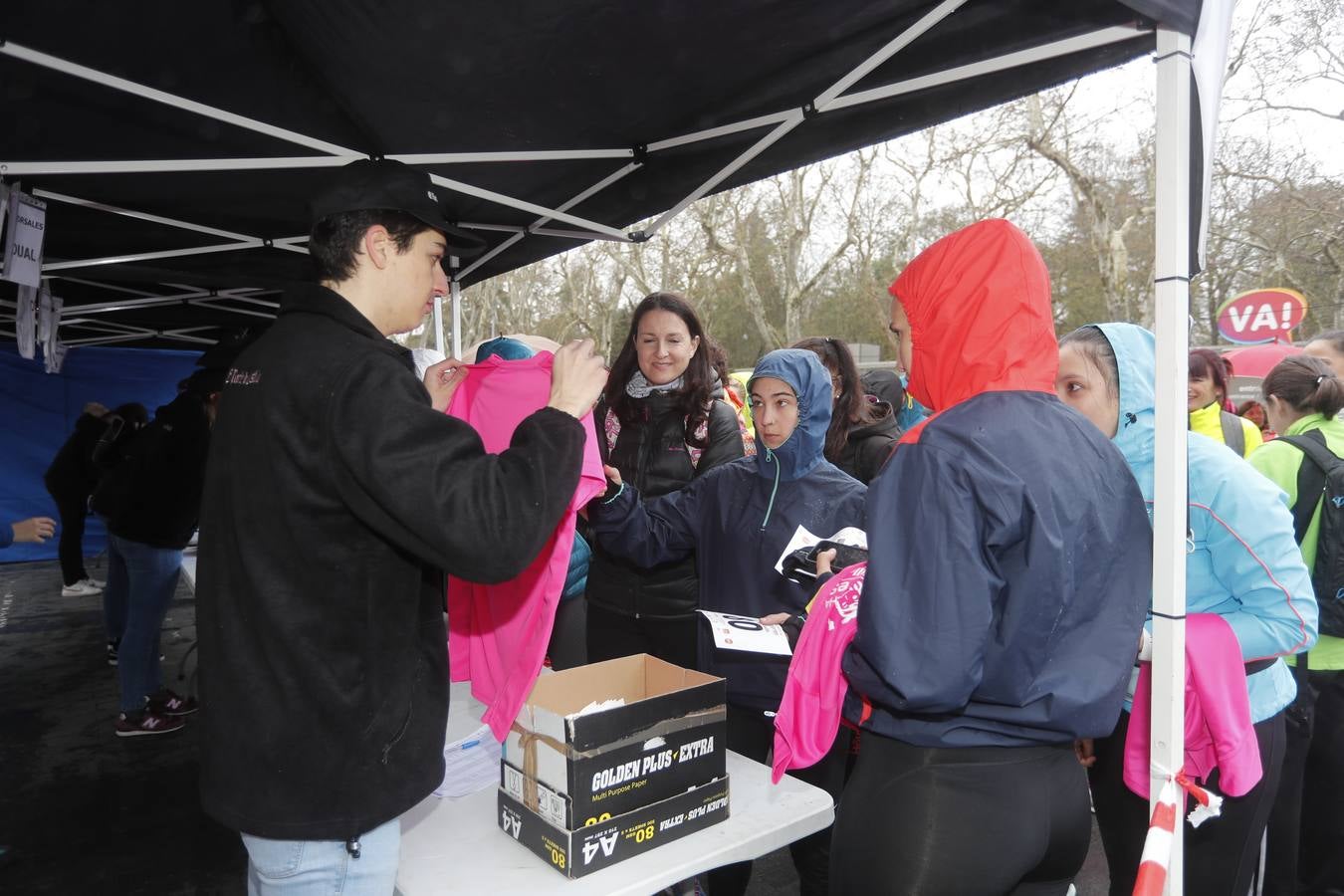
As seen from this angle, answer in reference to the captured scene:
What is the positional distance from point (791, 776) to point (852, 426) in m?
1.74

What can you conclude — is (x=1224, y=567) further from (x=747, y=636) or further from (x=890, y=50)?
(x=890, y=50)

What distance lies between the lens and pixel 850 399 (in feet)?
11.7

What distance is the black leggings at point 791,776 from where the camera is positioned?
2.22 m

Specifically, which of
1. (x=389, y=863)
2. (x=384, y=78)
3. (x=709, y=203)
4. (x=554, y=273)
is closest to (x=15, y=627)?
(x=384, y=78)

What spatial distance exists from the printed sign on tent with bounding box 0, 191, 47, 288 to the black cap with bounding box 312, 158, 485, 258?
7.69 ft

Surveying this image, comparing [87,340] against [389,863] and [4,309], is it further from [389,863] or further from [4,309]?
[389,863]

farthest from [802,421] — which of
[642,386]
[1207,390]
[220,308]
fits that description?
[220,308]

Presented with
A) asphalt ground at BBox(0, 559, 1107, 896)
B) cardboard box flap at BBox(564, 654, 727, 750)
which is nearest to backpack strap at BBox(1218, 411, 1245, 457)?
asphalt ground at BBox(0, 559, 1107, 896)

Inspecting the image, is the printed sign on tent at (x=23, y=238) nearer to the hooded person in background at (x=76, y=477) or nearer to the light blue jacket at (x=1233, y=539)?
the light blue jacket at (x=1233, y=539)

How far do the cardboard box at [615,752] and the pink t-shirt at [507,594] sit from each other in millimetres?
80

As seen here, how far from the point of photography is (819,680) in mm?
1597

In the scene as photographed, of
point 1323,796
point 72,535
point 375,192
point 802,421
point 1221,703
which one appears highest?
point 375,192

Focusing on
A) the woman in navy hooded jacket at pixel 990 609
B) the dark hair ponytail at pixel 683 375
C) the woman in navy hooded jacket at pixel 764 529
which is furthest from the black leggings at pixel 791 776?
the dark hair ponytail at pixel 683 375

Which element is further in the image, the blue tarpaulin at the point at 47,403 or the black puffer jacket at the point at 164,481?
the blue tarpaulin at the point at 47,403
